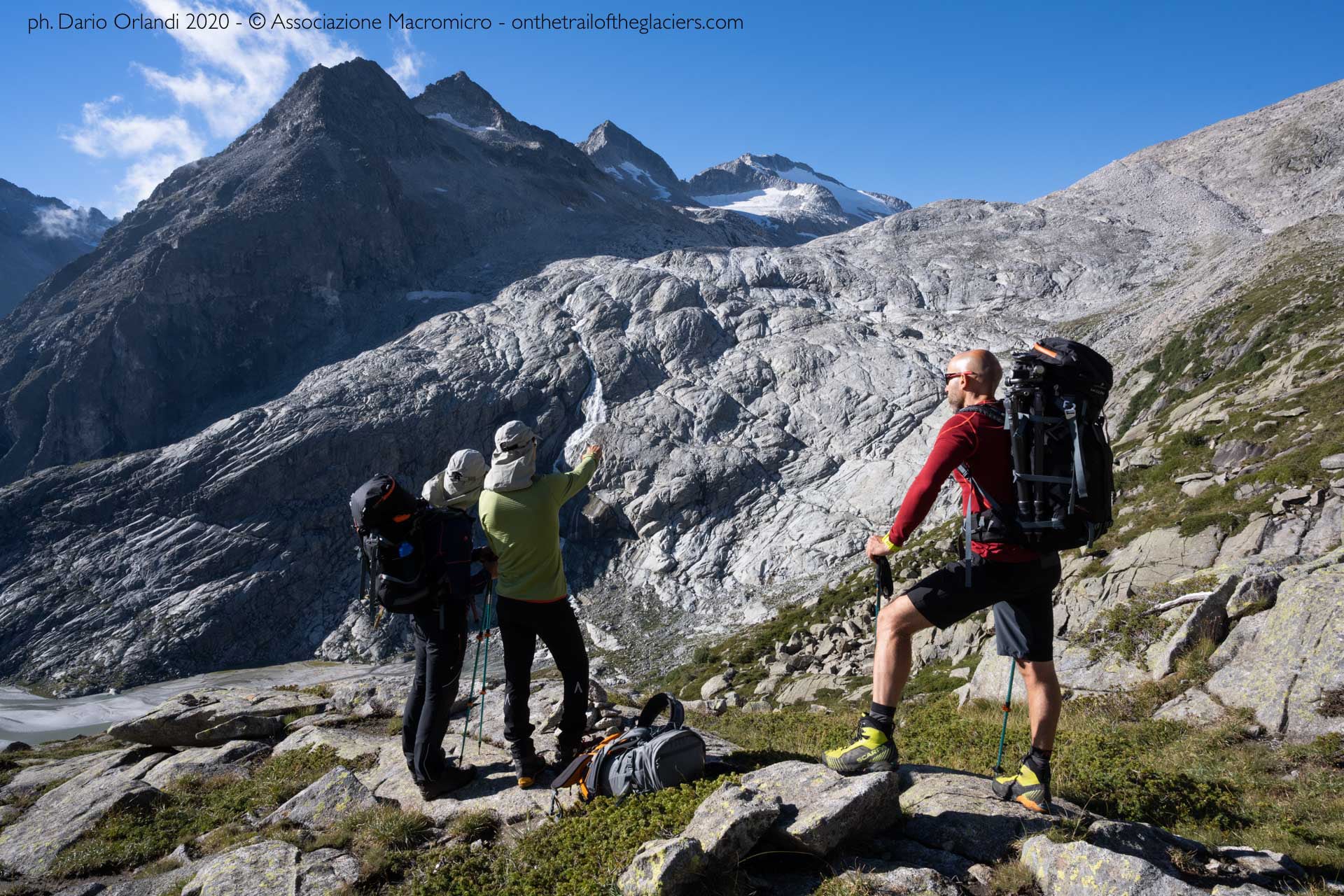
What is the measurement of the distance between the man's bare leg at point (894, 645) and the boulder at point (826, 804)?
616 mm

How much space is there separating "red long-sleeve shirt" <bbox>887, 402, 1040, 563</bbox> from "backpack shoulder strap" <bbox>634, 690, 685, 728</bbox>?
332cm

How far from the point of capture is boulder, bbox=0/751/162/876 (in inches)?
315

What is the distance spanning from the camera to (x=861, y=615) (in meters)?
30.0

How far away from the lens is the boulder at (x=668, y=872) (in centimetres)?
437

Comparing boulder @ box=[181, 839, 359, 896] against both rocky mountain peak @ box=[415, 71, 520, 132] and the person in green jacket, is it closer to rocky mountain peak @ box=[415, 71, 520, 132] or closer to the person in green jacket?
the person in green jacket

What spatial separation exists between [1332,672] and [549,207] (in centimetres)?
11823

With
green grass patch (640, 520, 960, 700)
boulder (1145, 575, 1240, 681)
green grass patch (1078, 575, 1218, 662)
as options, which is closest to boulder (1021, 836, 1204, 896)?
boulder (1145, 575, 1240, 681)

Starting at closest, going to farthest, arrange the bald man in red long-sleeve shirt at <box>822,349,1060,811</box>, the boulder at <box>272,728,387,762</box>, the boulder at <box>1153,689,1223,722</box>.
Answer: the bald man in red long-sleeve shirt at <box>822,349,1060,811</box>
the boulder at <box>1153,689,1223,722</box>
the boulder at <box>272,728,387,762</box>

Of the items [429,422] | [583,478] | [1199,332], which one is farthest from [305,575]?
[1199,332]

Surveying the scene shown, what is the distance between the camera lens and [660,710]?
25.1 feet

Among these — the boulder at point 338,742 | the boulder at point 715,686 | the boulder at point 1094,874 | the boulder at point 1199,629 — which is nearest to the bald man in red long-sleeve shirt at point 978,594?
the boulder at point 1094,874

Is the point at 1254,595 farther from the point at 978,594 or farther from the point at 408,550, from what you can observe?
the point at 408,550

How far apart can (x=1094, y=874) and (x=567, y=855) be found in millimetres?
3680

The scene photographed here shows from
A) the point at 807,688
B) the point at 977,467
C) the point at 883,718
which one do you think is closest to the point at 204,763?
the point at 883,718
